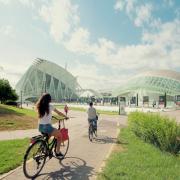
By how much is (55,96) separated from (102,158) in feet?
412

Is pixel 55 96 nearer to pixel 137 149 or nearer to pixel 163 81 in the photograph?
pixel 163 81

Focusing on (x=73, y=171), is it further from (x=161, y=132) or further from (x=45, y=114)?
(x=161, y=132)

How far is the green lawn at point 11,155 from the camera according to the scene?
777 centimetres

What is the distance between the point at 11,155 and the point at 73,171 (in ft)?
8.53

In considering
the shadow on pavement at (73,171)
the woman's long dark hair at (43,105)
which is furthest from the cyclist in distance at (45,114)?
the shadow on pavement at (73,171)

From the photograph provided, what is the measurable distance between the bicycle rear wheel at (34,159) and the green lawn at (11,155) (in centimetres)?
75

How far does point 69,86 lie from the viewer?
133875mm

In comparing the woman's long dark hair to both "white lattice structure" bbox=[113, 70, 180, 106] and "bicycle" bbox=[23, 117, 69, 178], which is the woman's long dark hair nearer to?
"bicycle" bbox=[23, 117, 69, 178]

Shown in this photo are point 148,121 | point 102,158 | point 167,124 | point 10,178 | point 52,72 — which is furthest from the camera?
point 52,72

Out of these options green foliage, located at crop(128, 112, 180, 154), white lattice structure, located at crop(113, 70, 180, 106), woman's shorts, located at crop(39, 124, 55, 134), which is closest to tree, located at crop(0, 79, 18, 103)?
white lattice structure, located at crop(113, 70, 180, 106)

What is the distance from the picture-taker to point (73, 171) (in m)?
7.52

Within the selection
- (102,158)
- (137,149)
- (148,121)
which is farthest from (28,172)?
(148,121)

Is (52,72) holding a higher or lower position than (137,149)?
higher

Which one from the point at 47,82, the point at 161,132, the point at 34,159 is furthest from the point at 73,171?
the point at 47,82
